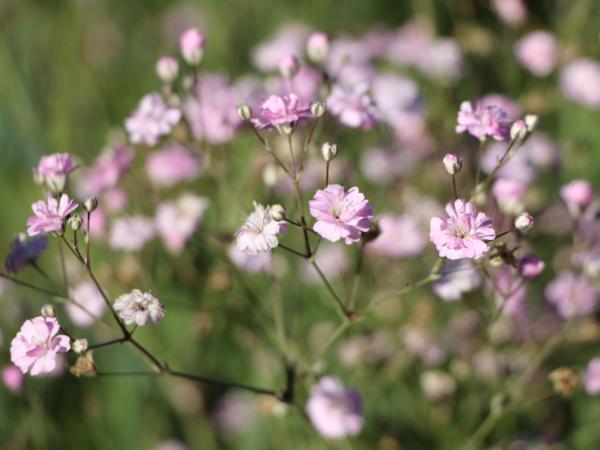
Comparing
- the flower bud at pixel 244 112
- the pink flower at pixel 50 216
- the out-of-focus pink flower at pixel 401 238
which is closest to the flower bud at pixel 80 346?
the pink flower at pixel 50 216

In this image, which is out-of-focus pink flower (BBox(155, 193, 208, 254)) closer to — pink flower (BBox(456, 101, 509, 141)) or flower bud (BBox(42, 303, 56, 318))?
flower bud (BBox(42, 303, 56, 318))

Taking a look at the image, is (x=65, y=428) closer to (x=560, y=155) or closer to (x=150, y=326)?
(x=150, y=326)

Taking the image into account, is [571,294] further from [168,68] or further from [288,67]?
[168,68]

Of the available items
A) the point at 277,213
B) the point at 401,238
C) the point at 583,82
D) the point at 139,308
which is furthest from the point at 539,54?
the point at 139,308

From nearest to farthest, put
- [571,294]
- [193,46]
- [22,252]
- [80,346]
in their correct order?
[80,346] < [22,252] < [193,46] < [571,294]

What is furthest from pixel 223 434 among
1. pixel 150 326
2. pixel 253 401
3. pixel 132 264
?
pixel 132 264

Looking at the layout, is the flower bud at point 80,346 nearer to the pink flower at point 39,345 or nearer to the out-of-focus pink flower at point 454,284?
the pink flower at point 39,345

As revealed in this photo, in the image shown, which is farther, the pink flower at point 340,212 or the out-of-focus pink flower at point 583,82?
the out-of-focus pink flower at point 583,82

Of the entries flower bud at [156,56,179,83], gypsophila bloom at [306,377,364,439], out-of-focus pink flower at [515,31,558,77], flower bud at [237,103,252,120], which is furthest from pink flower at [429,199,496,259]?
out-of-focus pink flower at [515,31,558,77]
